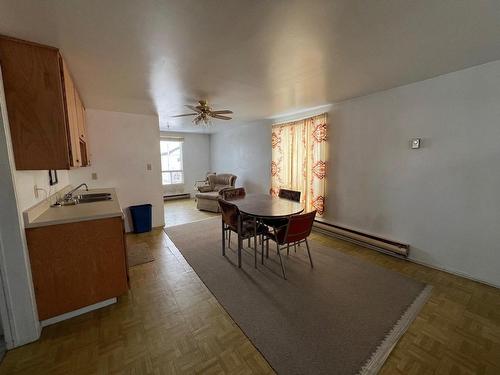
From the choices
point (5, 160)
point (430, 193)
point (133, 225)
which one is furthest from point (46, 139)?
point (430, 193)

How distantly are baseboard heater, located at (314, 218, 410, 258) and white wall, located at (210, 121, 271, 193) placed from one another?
5.75ft

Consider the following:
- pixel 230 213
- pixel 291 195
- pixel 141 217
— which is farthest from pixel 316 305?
pixel 141 217

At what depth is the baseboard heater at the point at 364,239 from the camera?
284 cm

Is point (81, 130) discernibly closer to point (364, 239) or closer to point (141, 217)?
point (141, 217)

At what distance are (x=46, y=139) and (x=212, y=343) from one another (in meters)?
2.06

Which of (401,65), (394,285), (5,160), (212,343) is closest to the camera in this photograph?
(5,160)

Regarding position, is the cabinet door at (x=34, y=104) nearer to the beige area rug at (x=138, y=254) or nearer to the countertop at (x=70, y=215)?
the countertop at (x=70, y=215)

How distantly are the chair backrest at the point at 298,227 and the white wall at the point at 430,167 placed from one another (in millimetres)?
1401

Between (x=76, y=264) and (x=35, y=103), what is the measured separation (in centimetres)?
133

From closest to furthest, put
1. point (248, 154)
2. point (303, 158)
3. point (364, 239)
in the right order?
point (364, 239), point (303, 158), point (248, 154)

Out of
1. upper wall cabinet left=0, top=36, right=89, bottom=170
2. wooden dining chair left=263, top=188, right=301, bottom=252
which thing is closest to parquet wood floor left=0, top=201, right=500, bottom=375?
wooden dining chair left=263, top=188, right=301, bottom=252

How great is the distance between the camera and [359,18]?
1382 mm

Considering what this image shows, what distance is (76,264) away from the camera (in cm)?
178

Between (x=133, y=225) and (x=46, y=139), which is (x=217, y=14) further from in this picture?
(x=133, y=225)
